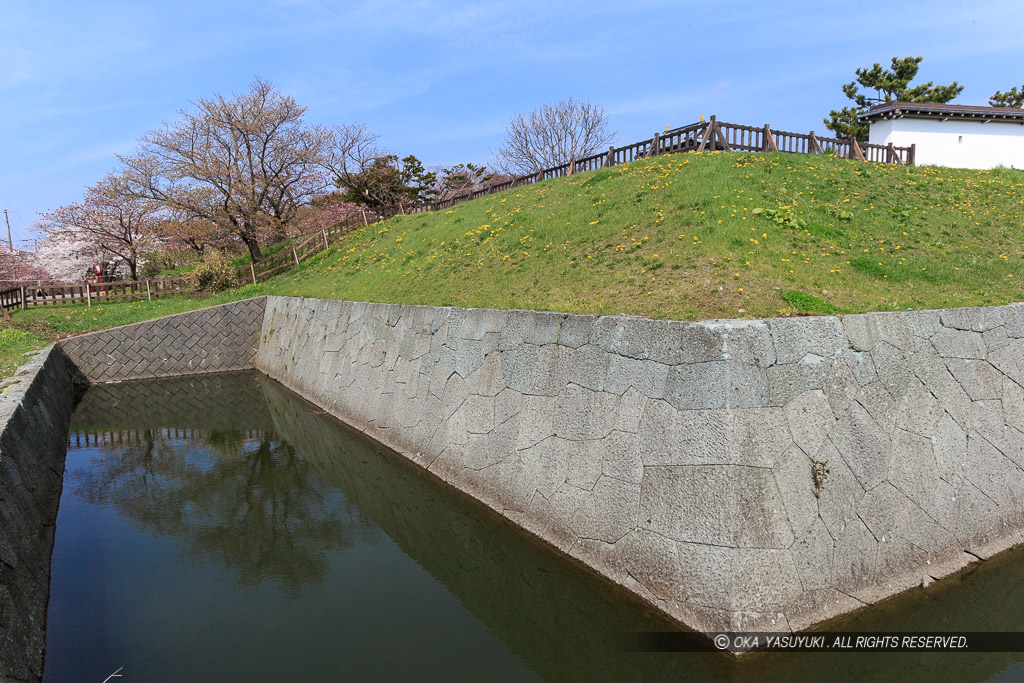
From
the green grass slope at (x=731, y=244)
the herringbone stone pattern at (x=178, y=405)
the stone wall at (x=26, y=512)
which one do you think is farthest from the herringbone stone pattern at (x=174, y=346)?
the stone wall at (x=26, y=512)

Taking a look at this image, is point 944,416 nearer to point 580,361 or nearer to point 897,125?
point 580,361

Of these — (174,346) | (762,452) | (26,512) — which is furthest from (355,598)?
(174,346)

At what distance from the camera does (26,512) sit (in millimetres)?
6340

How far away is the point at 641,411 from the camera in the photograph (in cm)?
567

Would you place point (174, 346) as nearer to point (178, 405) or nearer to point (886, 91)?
point (178, 405)

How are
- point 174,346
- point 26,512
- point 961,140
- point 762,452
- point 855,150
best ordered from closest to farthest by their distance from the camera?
point 762,452, point 26,512, point 855,150, point 174,346, point 961,140

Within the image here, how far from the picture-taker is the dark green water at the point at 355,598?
15.7ft

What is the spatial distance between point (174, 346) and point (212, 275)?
288 inches

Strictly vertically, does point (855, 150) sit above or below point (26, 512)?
above

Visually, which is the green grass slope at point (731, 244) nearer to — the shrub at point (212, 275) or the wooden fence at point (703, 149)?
the wooden fence at point (703, 149)

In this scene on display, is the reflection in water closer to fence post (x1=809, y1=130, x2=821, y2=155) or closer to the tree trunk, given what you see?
fence post (x1=809, y1=130, x2=821, y2=155)

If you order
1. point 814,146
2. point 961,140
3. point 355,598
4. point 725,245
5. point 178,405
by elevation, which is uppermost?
point 961,140

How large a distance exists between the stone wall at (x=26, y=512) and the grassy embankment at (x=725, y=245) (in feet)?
20.3

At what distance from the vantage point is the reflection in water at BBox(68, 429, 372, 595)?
7.03 metres
